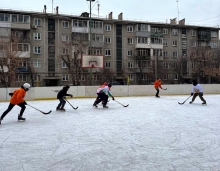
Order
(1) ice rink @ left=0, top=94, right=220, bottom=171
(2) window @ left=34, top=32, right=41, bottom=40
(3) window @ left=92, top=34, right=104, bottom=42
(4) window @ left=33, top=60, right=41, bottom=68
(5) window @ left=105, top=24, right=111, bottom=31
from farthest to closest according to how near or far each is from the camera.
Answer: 1. (5) window @ left=105, top=24, right=111, bottom=31
2. (3) window @ left=92, top=34, right=104, bottom=42
3. (2) window @ left=34, top=32, right=41, bottom=40
4. (4) window @ left=33, top=60, right=41, bottom=68
5. (1) ice rink @ left=0, top=94, right=220, bottom=171

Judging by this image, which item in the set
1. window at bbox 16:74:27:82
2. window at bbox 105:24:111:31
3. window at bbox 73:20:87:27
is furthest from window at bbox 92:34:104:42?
window at bbox 16:74:27:82

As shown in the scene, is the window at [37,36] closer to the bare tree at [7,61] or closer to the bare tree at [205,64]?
the bare tree at [7,61]

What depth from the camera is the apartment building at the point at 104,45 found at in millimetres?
31834

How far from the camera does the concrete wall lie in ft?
53.3

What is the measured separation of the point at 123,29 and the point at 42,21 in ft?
43.4

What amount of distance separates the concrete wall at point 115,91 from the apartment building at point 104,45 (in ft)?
28.0

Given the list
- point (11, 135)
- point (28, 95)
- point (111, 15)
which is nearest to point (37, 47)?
point (111, 15)

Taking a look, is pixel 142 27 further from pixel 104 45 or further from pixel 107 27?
pixel 104 45

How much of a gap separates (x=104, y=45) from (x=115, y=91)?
19651mm

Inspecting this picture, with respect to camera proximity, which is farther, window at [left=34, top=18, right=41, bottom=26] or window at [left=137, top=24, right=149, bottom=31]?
window at [left=137, top=24, right=149, bottom=31]

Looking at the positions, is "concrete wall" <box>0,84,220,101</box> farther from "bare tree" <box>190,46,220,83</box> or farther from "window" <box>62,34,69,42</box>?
"window" <box>62,34,69,42</box>

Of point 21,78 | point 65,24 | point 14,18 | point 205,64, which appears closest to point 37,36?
point 14,18

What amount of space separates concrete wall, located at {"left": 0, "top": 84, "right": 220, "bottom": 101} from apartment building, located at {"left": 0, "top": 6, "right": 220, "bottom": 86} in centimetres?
855

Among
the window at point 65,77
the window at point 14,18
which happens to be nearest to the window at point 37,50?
the window at point 14,18
